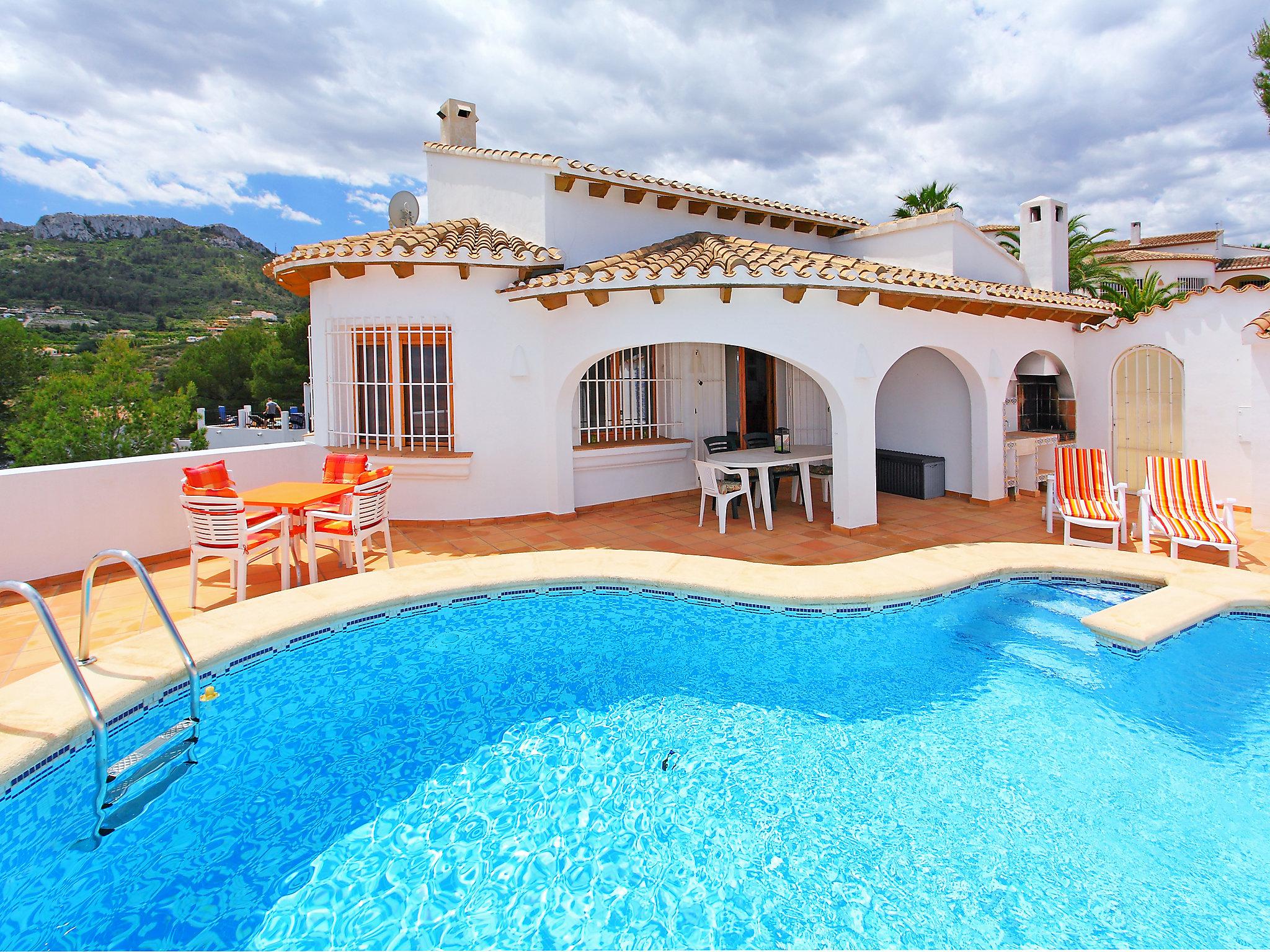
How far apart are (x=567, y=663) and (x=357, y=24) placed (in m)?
12.2

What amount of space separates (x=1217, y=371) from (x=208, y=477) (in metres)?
16.3

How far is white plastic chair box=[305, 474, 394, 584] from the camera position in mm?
8281

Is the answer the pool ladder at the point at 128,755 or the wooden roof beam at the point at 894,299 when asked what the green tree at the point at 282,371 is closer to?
the wooden roof beam at the point at 894,299

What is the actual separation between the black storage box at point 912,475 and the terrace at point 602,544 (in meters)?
0.31

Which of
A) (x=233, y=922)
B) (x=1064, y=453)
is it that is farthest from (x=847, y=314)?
(x=233, y=922)

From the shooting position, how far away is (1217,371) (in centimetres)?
1180

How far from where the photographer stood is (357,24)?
39.3ft

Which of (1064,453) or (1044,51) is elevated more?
(1044,51)

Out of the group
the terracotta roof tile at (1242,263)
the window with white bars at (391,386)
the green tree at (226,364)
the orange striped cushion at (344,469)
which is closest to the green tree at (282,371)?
the green tree at (226,364)

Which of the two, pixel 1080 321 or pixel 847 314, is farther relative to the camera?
pixel 1080 321

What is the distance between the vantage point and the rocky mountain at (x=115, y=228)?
58094mm

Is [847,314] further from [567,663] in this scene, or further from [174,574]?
[174,574]

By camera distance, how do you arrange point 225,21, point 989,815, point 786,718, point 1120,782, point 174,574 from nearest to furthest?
point 989,815 < point 1120,782 < point 786,718 < point 174,574 < point 225,21

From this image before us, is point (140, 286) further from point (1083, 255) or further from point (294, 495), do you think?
point (1083, 255)
